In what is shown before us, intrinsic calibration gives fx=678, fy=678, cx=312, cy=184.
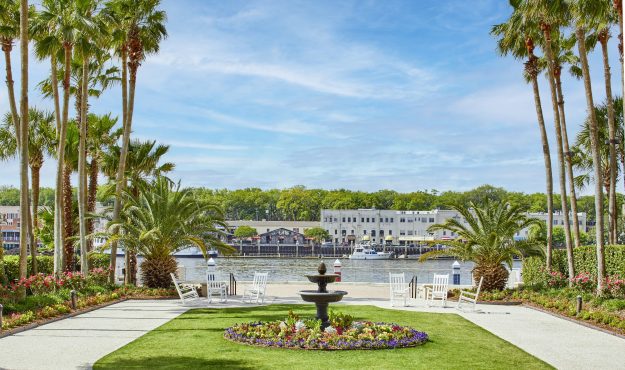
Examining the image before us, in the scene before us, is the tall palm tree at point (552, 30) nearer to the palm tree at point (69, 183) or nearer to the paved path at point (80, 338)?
the paved path at point (80, 338)

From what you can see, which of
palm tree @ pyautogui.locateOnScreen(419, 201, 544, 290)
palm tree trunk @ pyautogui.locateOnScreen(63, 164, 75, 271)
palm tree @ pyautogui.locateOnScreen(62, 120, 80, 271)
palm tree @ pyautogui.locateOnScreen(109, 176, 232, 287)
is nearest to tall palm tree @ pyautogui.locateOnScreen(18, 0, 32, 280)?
palm tree @ pyautogui.locateOnScreen(109, 176, 232, 287)

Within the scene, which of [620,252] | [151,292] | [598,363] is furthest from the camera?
[151,292]

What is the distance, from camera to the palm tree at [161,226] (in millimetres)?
25734

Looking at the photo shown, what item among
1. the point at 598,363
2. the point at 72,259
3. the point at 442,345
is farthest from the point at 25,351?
the point at 72,259

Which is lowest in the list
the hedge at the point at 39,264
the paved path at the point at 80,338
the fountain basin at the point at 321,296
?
the paved path at the point at 80,338

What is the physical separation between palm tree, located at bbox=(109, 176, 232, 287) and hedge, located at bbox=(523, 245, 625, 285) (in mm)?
12607

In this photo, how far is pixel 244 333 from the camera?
14.5m

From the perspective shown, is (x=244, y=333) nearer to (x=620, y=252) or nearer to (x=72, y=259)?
(x=620, y=252)

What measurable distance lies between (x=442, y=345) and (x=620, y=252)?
10813mm

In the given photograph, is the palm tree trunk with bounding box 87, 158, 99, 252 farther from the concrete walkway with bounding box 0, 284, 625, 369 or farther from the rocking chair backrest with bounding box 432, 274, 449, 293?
the rocking chair backrest with bounding box 432, 274, 449, 293

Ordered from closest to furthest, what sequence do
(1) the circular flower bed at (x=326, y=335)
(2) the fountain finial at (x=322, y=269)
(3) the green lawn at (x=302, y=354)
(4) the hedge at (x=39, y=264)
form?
(3) the green lawn at (x=302, y=354), (1) the circular flower bed at (x=326, y=335), (2) the fountain finial at (x=322, y=269), (4) the hedge at (x=39, y=264)

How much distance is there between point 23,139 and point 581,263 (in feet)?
65.0

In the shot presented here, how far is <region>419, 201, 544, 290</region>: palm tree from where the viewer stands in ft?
84.5

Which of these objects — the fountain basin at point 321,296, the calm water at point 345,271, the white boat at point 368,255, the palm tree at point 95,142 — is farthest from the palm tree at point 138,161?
the white boat at point 368,255
